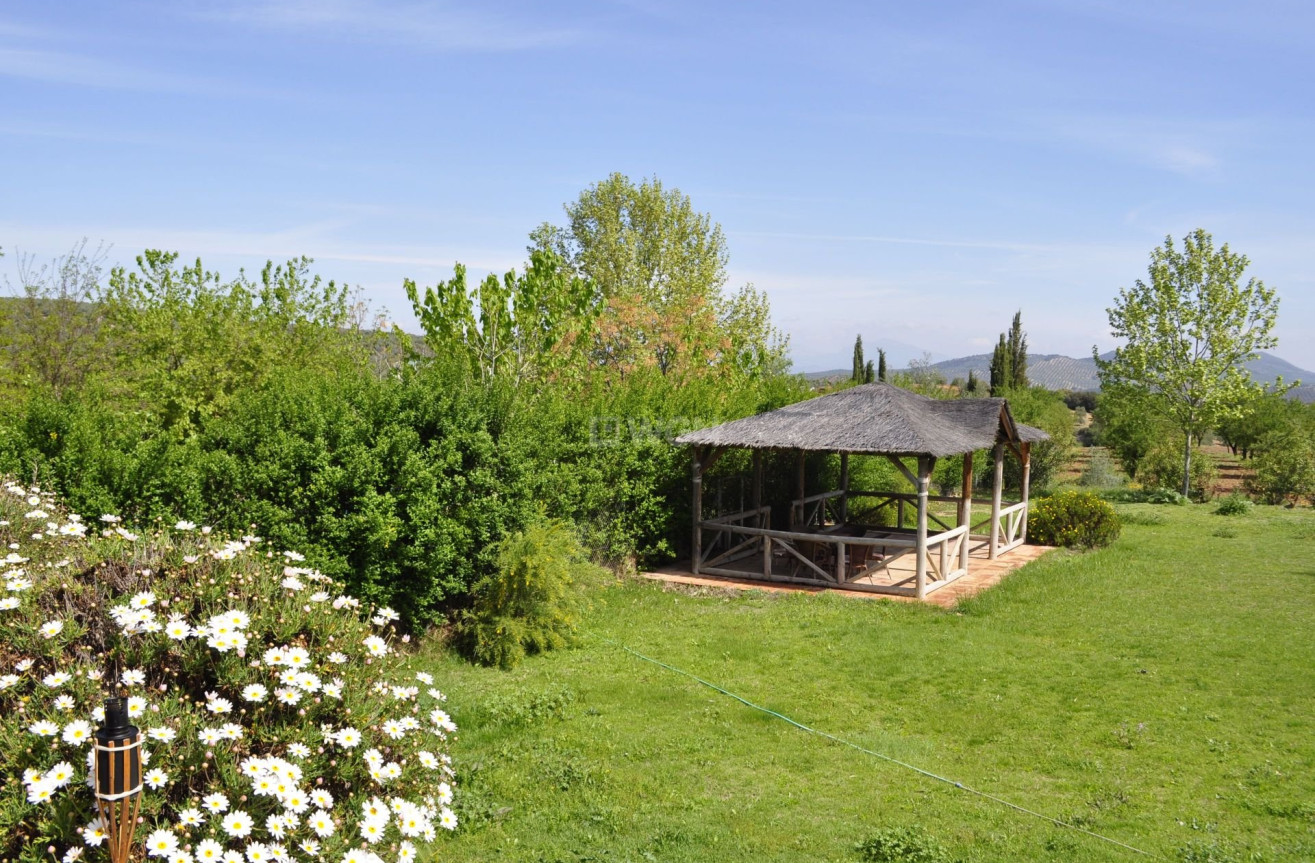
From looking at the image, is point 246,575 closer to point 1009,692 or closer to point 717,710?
point 717,710

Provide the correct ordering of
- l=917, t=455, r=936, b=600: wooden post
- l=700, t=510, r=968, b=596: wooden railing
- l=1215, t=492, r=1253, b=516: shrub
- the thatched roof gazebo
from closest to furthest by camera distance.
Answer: l=917, t=455, r=936, b=600: wooden post, the thatched roof gazebo, l=700, t=510, r=968, b=596: wooden railing, l=1215, t=492, r=1253, b=516: shrub

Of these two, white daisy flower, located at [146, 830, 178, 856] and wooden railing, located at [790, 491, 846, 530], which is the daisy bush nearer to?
white daisy flower, located at [146, 830, 178, 856]

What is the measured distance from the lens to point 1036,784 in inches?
271

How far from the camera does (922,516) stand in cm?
1315

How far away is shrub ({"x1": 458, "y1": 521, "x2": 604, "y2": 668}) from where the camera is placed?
9.99 metres

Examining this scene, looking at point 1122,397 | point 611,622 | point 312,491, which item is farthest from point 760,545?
point 1122,397

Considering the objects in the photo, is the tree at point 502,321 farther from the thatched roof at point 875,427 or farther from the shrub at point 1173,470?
the shrub at point 1173,470

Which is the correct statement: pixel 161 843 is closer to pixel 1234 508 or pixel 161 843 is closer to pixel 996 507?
pixel 996 507

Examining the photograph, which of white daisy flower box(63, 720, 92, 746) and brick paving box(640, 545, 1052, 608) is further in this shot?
brick paving box(640, 545, 1052, 608)

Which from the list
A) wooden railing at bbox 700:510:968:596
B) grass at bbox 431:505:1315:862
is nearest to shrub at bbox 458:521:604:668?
grass at bbox 431:505:1315:862

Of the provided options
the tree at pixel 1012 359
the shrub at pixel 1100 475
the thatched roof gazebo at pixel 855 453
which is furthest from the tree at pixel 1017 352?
the thatched roof gazebo at pixel 855 453

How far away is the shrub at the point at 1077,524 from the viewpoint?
18.1 meters

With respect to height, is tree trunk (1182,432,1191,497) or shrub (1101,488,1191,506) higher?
tree trunk (1182,432,1191,497)

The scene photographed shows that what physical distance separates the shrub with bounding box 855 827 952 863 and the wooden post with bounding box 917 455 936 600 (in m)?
7.52
